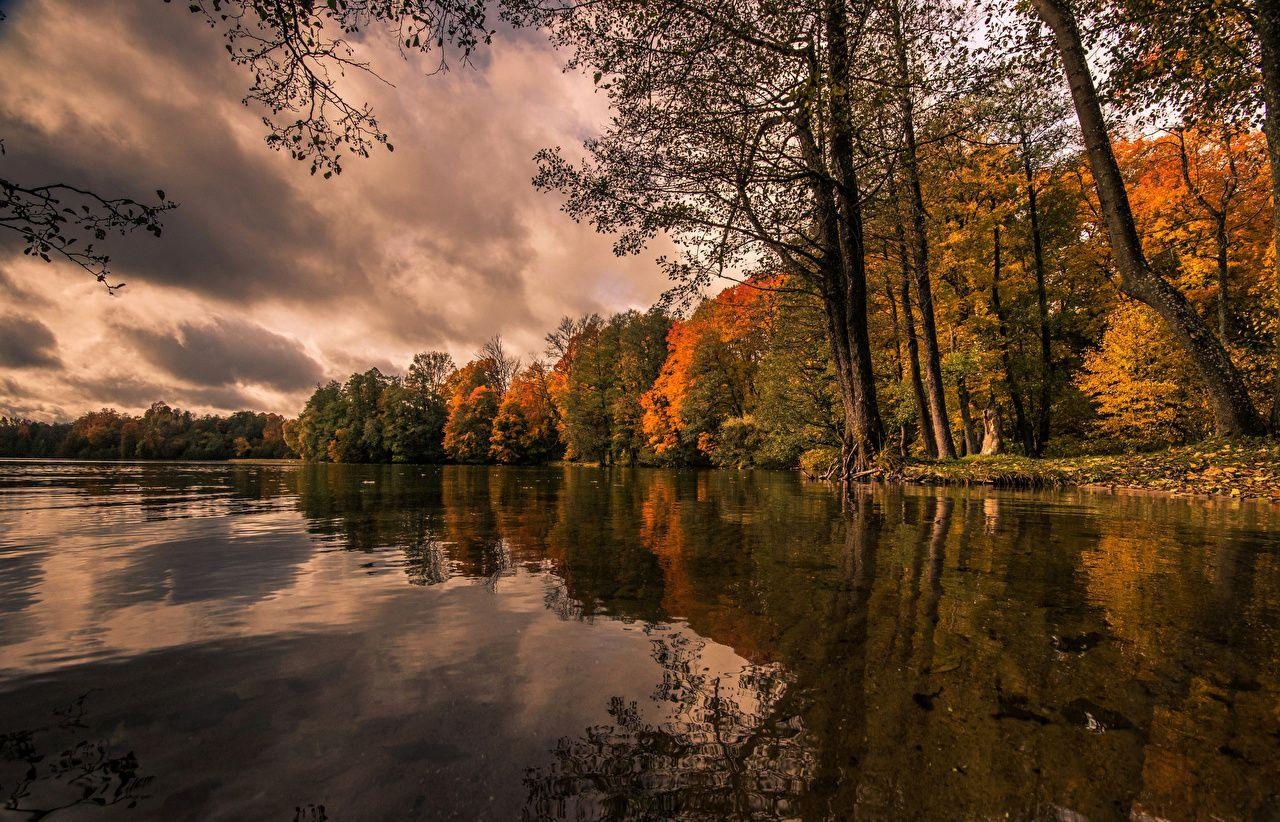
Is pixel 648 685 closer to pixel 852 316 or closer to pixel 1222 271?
pixel 852 316

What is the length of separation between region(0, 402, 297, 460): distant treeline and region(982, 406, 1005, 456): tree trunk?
Answer: 85971mm

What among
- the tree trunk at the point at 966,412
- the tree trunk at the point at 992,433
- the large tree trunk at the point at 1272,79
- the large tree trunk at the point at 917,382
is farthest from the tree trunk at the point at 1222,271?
the large tree trunk at the point at 1272,79

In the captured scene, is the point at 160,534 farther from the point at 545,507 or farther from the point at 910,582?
the point at 910,582

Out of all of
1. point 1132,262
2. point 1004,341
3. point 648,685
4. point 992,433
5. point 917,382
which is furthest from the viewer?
point 992,433

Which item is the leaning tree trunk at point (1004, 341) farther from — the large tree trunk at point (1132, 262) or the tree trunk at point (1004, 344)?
the large tree trunk at point (1132, 262)

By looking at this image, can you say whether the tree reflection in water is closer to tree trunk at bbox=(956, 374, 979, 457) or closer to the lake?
the lake

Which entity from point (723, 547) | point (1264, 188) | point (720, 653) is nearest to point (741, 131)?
point (723, 547)

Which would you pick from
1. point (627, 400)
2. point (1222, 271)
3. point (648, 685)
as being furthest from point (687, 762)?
point (627, 400)

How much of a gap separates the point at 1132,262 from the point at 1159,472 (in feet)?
12.7

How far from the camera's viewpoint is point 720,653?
206 centimetres

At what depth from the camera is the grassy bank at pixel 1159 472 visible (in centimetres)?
822

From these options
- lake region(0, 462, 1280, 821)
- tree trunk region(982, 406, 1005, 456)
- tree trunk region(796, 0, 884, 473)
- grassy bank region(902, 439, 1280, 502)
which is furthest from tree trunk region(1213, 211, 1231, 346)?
lake region(0, 462, 1280, 821)

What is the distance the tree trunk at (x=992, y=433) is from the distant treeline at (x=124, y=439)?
86.0 metres

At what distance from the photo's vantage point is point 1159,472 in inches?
384
